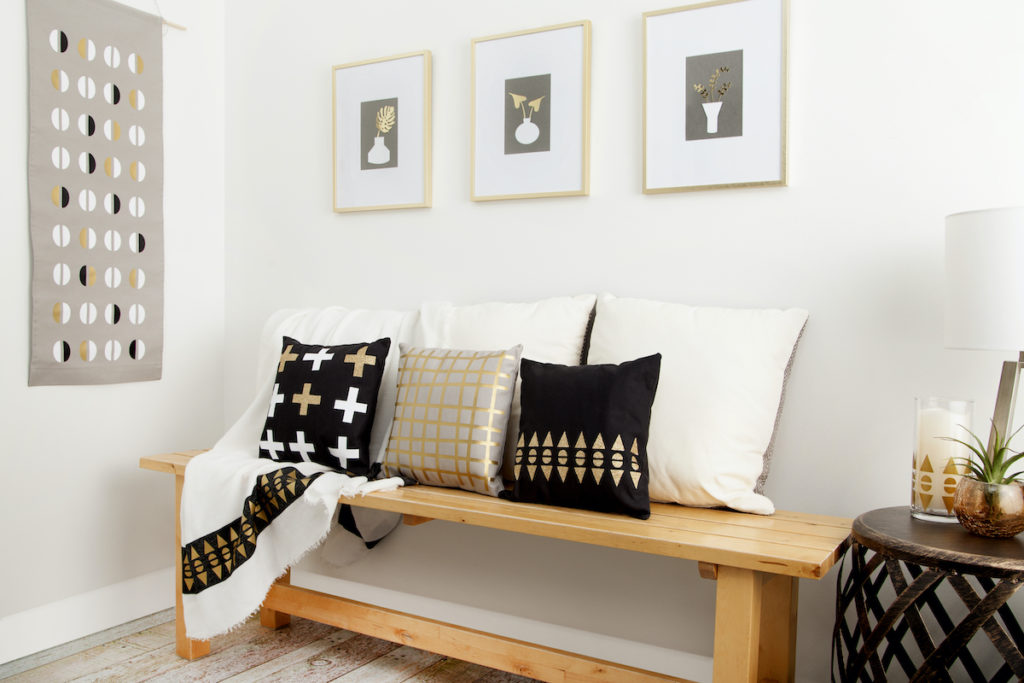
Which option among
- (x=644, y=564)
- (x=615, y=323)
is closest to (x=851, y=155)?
(x=615, y=323)

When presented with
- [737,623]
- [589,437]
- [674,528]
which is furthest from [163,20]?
[737,623]

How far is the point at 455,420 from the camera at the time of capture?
1.94m

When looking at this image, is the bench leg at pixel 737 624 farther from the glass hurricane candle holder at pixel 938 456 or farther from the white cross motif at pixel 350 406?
the white cross motif at pixel 350 406

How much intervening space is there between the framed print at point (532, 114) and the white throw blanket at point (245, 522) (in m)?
0.76

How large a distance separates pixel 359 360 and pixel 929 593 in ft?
4.83

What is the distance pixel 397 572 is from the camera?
2564 mm

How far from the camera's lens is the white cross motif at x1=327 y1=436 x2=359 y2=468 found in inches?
82.7

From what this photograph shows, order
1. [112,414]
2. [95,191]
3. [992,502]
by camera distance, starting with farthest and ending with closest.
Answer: [112,414] → [95,191] → [992,502]

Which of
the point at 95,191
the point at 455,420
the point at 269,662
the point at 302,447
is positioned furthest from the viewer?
the point at 95,191

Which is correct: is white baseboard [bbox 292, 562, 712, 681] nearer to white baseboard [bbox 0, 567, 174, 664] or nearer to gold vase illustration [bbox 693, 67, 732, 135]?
white baseboard [bbox 0, 567, 174, 664]

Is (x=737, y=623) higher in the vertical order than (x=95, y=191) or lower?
lower

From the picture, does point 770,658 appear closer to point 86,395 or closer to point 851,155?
point 851,155

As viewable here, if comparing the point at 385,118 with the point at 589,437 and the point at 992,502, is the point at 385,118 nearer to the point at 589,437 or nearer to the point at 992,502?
the point at 589,437

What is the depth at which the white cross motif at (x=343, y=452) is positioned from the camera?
210 centimetres
